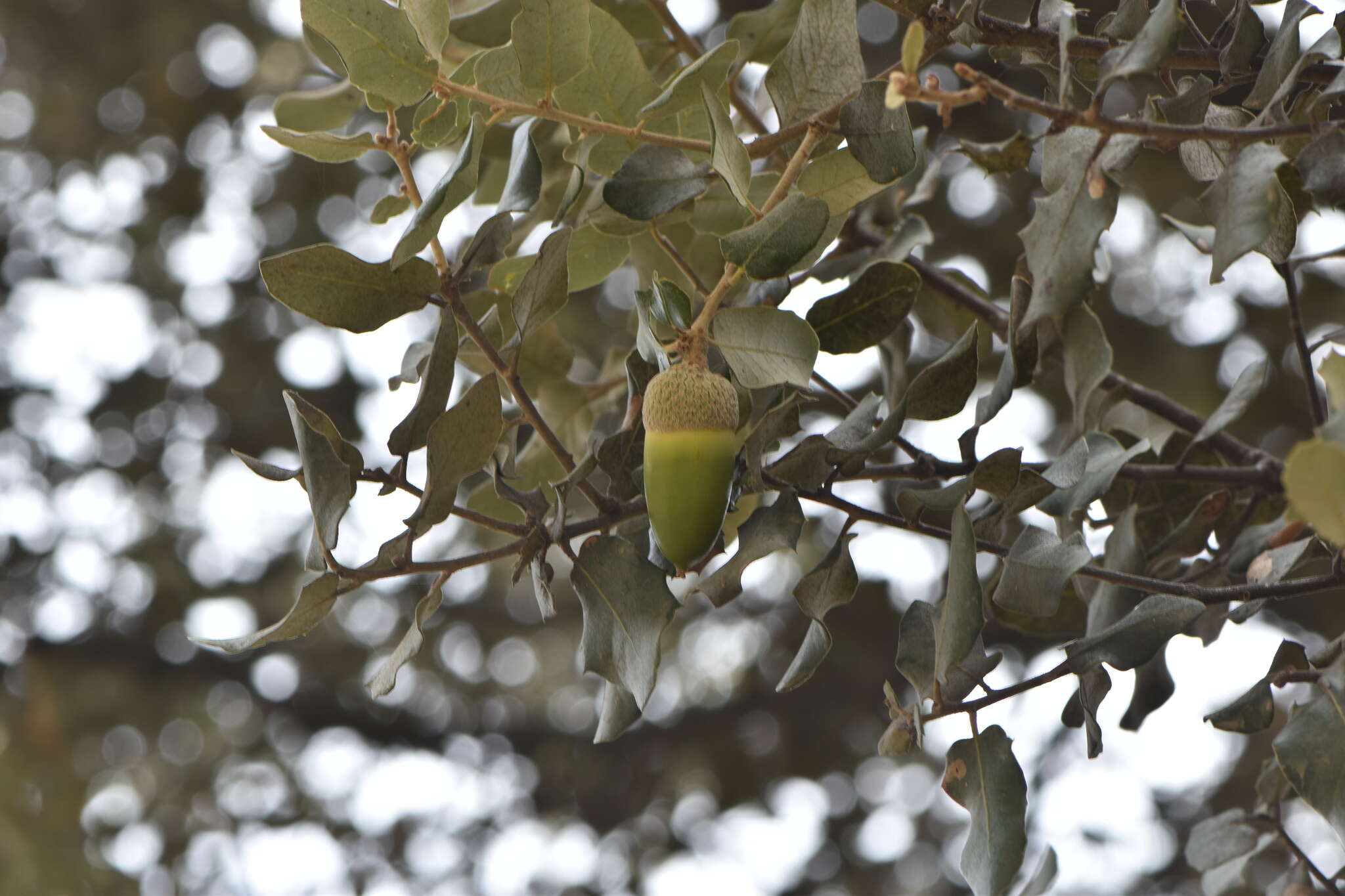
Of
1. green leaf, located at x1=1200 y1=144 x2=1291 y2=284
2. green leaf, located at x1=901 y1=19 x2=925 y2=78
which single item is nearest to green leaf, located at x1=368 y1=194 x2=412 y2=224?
green leaf, located at x1=901 y1=19 x2=925 y2=78

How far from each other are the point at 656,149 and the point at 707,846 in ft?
9.56

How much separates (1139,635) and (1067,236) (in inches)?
8.8

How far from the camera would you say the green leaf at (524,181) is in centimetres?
65

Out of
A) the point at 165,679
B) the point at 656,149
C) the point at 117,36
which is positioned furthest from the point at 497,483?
the point at 117,36

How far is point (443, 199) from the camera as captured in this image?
65 centimetres

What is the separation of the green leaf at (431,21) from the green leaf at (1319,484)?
50 cm

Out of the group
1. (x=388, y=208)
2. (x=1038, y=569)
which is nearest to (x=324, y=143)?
(x=388, y=208)

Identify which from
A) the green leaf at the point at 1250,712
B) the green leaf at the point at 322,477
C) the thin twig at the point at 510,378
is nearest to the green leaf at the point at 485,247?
the thin twig at the point at 510,378

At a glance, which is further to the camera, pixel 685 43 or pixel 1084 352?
pixel 685 43

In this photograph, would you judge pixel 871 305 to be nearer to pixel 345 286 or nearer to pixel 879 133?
pixel 879 133

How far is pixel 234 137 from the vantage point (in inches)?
118

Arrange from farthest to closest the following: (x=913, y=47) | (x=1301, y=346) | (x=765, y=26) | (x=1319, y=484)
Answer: (x=765, y=26), (x=1301, y=346), (x=913, y=47), (x=1319, y=484)

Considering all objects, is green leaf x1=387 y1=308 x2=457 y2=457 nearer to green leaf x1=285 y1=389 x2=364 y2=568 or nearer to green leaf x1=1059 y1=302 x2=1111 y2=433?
green leaf x1=285 y1=389 x2=364 y2=568

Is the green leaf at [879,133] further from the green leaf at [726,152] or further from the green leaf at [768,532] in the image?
the green leaf at [768,532]
